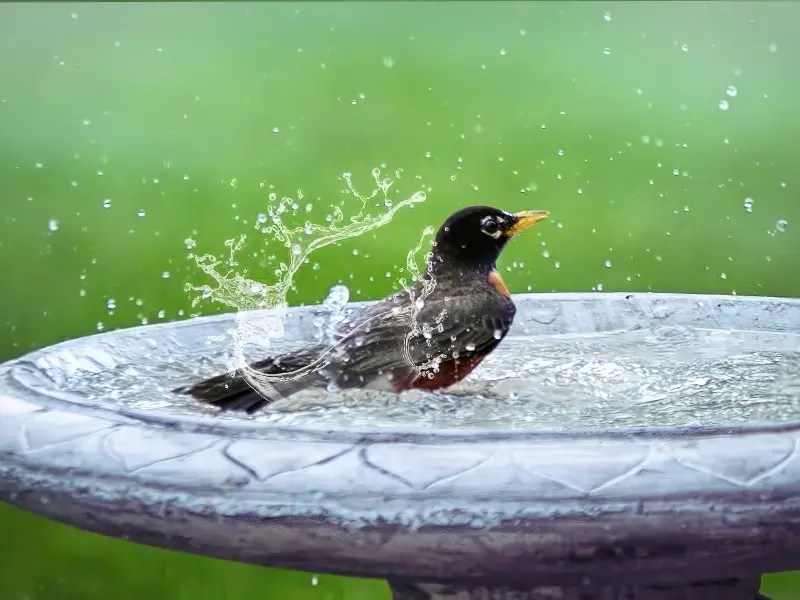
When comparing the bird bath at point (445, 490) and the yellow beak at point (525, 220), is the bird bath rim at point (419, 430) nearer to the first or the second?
the bird bath at point (445, 490)

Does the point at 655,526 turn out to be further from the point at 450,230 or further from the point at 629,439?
the point at 450,230

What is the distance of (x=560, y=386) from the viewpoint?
7.69ft

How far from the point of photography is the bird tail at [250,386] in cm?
210

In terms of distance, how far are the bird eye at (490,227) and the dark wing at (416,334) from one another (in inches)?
7.1

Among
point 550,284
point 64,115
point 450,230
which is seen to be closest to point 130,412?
point 450,230

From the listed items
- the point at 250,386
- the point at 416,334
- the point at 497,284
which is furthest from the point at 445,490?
the point at 497,284

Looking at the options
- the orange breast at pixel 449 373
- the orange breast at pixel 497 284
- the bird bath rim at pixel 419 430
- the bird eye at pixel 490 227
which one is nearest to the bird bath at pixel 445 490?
the bird bath rim at pixel 419 430

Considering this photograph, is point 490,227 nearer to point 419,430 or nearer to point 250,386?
point 250,386

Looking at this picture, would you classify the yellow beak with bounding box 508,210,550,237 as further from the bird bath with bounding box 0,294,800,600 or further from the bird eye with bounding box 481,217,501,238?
the bird bath with bounding box 0,294,800,600

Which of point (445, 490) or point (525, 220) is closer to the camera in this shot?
point (445, 490)

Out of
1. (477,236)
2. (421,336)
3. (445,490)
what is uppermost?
(477,236)

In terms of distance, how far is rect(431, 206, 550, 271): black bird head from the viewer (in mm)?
2611

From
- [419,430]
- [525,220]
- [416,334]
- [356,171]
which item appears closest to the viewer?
[419,430]

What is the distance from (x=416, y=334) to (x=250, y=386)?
0.35 m
